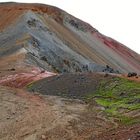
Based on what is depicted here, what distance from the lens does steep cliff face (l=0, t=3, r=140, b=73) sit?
5561 cm

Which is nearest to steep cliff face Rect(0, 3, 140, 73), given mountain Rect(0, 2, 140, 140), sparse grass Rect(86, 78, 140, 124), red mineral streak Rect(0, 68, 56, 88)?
mountain Rect(0, 2, 140, 140)

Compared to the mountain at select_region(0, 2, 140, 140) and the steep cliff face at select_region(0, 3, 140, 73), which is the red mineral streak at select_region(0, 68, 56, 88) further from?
the steep cliff face at select_region(0, 3, 140, 73)

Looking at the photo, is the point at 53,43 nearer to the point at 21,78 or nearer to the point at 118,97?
the point at 21,78

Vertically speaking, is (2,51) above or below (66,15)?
below

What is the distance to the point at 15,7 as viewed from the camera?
251ft

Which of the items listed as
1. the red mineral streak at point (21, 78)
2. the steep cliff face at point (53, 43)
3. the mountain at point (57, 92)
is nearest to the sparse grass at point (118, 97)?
the mountain at point (57, 92)

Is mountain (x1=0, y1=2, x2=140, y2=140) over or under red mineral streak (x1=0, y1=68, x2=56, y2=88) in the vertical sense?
over

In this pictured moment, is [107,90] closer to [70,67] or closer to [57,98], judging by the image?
[57,98]

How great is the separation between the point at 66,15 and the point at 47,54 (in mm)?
25252

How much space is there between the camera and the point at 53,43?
61.2 metres

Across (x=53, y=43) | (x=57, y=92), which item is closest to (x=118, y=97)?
(x=57, y=92)

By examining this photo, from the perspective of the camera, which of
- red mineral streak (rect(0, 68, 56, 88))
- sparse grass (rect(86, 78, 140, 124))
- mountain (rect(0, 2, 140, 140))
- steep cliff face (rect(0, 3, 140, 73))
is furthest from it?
steep cliff face (rect(0, 3, 140, 73))

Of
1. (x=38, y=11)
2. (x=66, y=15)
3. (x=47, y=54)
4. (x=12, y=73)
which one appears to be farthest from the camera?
(x=66, y=15)

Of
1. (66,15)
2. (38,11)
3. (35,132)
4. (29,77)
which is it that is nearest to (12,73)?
(29,77)
